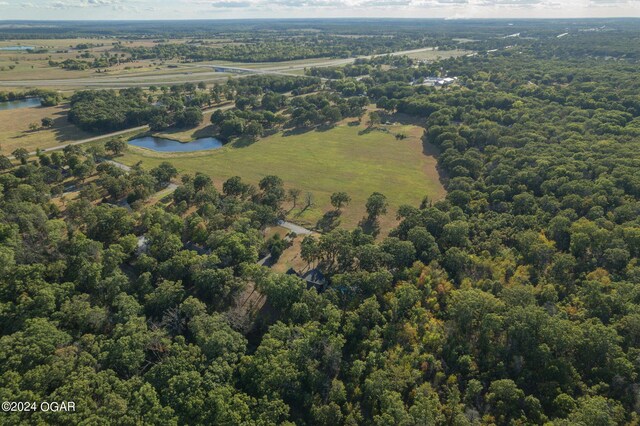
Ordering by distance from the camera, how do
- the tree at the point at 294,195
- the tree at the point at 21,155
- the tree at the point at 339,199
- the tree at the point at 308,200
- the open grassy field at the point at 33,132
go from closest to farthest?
1. the tree at the point at 339,199
2. the tree at the point at 294,195
3. the tree at the point at 308,200
4. the tree at the point at 21,155
5. the open grassy field at the point at 33,132

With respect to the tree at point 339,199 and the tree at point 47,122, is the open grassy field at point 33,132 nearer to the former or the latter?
the tree at point 47,122

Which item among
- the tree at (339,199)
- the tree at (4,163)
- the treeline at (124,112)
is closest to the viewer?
the tree at (339,199)

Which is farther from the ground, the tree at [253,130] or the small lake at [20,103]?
the small lake at [20,103]

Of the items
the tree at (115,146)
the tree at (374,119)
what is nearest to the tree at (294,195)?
the tree at (115,146)

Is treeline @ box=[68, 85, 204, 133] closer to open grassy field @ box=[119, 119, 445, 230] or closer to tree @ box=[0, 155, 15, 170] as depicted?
open grassy field @ box=[119, 119, 445, 230]

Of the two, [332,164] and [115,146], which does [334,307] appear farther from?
[115,146]

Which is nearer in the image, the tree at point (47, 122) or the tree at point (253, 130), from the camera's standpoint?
the tree at point (253, 130)
